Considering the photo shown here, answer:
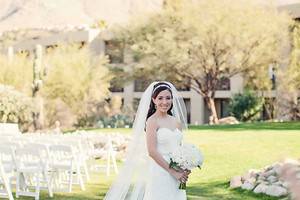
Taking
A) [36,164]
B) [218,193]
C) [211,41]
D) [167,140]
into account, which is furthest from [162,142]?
[211,41]

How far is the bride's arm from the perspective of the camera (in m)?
5.98

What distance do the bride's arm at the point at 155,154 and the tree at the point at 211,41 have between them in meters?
30.9

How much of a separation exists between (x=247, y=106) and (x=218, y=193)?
101ft

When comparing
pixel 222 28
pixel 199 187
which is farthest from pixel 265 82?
pixel 199 187

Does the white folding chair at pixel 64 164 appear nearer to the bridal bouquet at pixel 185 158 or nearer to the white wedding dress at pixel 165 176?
the white wedding dress at pixel 165 176

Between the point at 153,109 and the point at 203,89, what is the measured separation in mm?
34257

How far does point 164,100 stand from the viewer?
599 cm

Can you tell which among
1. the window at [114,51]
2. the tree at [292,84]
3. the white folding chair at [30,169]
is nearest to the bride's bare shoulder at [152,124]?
the white folding chair at [30,169]

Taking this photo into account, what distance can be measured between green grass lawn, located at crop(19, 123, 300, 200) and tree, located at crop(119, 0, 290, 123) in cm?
1525

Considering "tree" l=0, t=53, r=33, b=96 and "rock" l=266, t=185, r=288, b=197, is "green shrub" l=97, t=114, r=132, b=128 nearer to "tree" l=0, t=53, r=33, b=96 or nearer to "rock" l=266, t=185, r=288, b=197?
"tree" l=0, t=53, r=33, b=96

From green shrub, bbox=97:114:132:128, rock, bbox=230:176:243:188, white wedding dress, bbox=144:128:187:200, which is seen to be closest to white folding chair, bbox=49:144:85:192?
rock, bbox=230:176:243:188

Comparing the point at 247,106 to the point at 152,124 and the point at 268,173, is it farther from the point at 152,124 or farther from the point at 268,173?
the point at 152,124

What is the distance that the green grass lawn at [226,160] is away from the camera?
36.2ft

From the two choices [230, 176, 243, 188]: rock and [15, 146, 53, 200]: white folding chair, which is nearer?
[15, 146, 53, 200]: white folding chair
